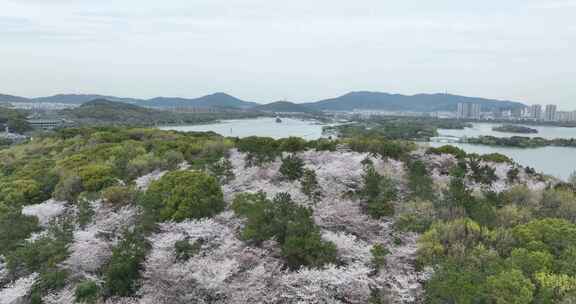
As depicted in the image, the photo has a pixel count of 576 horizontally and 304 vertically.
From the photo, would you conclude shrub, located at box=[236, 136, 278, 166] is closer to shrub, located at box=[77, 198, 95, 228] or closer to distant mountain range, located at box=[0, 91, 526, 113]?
shrub, located at box=[77, 198, 95, 228]

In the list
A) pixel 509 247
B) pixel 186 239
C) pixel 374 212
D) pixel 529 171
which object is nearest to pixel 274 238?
pixel 186 239

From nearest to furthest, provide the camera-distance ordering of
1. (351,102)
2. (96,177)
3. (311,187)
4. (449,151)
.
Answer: (311,187), (96,177), (449,151), (351,102)

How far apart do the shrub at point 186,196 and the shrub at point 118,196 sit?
74 centimetres

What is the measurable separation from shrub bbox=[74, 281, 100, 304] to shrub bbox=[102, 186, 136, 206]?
11.6 feet

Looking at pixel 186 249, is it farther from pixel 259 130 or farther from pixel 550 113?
pixel 550 113

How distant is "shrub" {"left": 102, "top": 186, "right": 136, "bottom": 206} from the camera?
403 inches

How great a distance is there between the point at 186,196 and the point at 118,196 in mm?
2222

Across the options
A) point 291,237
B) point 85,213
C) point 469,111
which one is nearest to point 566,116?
point 469,111

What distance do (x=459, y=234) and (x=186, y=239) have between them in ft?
16.9

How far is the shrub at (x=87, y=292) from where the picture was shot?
665cm

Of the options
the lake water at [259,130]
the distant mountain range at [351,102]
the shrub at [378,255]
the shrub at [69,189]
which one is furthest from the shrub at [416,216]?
the distant mountain range at [351,102]

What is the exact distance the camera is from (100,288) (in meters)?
6.90

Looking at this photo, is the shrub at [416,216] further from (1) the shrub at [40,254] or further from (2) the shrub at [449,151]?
(1) the shrub at [40,254]

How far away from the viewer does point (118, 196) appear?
10.3m
